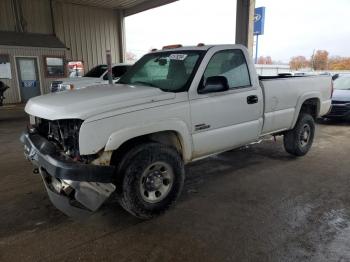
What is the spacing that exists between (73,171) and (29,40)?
14939mm

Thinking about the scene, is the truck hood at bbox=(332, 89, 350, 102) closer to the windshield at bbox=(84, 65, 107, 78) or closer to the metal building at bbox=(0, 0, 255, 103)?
the windshield at bbox=(84, 65, 107, 78)

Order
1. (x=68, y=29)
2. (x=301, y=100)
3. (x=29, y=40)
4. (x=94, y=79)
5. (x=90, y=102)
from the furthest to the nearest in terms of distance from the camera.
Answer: (x=68, y=29) → (x=29, y=40) → (x=94, y=79) → (x=301, y=100) → (x=90, y=102)

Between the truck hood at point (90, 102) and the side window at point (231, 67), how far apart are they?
90cm

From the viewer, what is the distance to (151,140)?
3428 mm

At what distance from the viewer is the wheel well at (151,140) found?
3236 millimetres

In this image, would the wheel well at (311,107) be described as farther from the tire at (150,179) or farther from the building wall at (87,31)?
the building wall at (87,31)

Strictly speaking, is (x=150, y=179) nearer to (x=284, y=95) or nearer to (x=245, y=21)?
(x=284, y=95)

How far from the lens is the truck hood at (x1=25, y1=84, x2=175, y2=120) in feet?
A: 9.54

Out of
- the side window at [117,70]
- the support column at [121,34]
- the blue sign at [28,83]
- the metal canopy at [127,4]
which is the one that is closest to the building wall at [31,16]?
the metal canopy at [127,4]

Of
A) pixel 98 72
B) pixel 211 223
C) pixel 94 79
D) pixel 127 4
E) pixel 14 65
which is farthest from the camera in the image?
pixel 127 4

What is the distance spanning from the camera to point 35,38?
15656 millimetres

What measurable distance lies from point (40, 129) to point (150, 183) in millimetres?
1530

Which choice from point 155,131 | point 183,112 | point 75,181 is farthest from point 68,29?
point 75,181

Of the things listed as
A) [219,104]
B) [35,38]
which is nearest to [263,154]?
[219,104]
